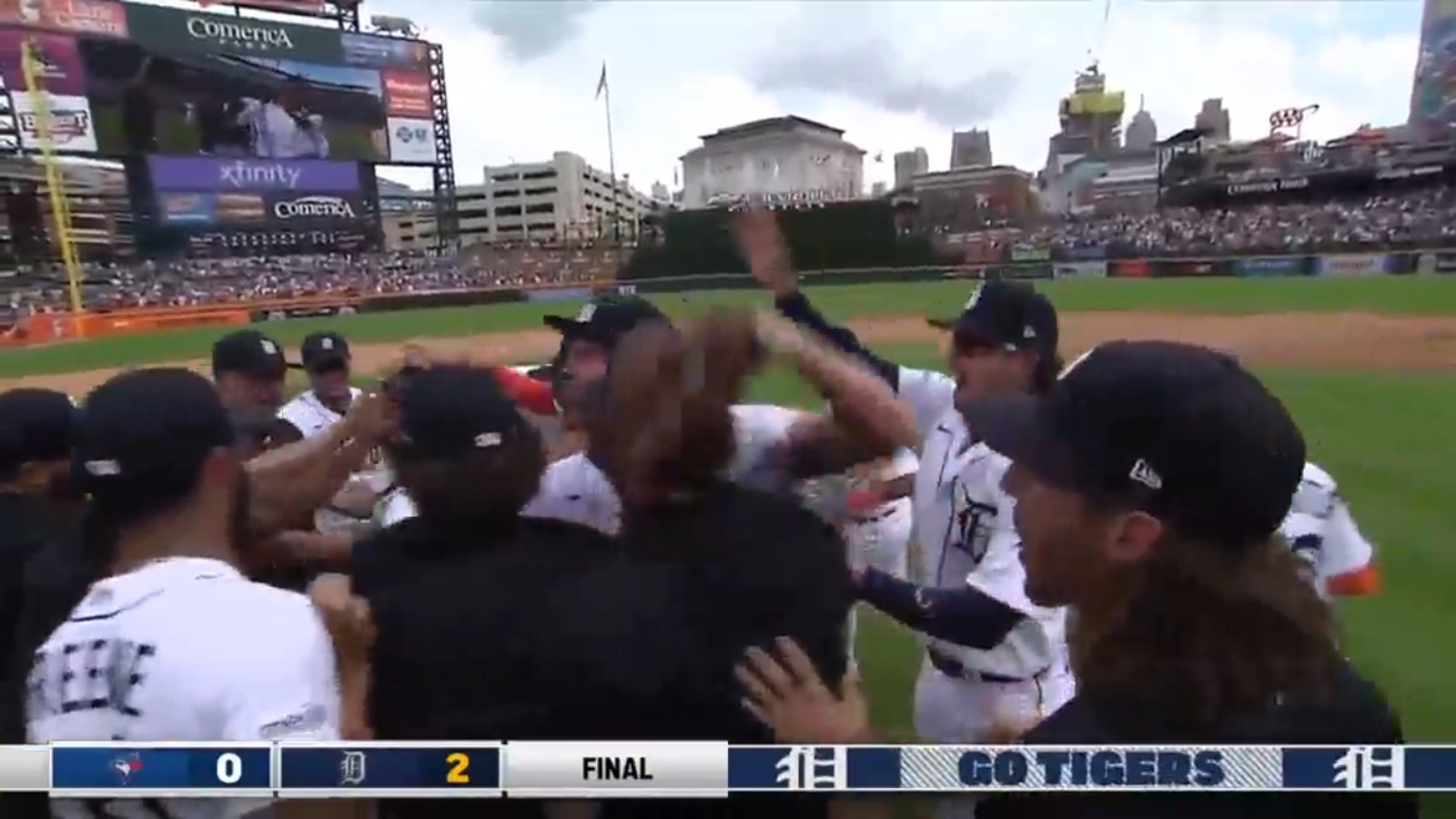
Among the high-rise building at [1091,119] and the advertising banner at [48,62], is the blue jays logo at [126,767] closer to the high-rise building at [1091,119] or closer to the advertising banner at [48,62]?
the advertising banner at [48,62]

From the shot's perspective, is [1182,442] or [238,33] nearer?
[1182,442]

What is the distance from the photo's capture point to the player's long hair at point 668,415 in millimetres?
1331

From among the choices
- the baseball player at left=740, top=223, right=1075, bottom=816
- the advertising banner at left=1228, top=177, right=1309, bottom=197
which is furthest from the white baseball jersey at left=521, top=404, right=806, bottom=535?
the advertising banner at left=1228, top=177, right=1309, bottom=197

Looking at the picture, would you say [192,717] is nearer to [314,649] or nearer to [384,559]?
[314,649]

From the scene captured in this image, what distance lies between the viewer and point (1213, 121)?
166cm

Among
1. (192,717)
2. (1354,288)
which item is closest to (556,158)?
(192,717)

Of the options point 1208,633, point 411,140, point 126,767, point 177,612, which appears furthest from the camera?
point 411,140

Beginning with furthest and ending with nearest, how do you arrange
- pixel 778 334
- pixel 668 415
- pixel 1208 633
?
pixel 778 334 → pixel 668 415 → pixel 1208 633

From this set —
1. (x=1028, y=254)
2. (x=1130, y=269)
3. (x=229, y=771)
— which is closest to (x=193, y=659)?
(x=229, y=771)

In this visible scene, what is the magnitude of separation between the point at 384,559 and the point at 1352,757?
120cm

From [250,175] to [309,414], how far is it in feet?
1.31

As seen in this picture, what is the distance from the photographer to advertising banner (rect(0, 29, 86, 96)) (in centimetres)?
163

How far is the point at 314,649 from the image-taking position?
1.29m

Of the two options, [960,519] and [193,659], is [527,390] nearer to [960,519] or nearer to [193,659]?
[193,659]
